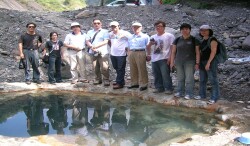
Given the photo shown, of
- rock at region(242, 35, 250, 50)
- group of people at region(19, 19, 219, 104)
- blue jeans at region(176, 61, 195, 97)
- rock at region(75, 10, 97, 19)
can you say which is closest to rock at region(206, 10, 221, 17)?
rock at region(242, 35, 250, 50)

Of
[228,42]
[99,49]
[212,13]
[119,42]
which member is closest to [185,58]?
[119,42]

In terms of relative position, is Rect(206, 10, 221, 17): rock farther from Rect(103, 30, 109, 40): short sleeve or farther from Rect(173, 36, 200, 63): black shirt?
Rect(173, 36, 200, 63): black shirt

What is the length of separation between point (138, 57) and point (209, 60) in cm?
182

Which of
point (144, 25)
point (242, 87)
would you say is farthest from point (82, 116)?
point (144, 25)

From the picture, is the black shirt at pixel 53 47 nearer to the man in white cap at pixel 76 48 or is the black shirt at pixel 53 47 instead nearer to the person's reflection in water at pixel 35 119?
the man in white cap at pixel 76 48

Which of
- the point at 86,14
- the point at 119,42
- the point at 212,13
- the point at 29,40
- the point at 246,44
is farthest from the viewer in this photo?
the point at 86,14

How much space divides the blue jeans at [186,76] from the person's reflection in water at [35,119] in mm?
3056

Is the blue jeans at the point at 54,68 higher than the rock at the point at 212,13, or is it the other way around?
the rock at the point at 212,13

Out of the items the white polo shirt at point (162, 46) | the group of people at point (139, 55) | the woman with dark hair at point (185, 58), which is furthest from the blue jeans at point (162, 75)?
the woman with dark hair at point (185, 58)

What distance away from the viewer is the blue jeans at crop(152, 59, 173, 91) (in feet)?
25.9

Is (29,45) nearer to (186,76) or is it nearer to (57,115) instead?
(57,115)

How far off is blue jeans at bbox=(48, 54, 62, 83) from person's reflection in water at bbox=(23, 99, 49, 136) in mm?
1089

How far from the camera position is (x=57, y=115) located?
24.3 ft

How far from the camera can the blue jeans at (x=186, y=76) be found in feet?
24.6
